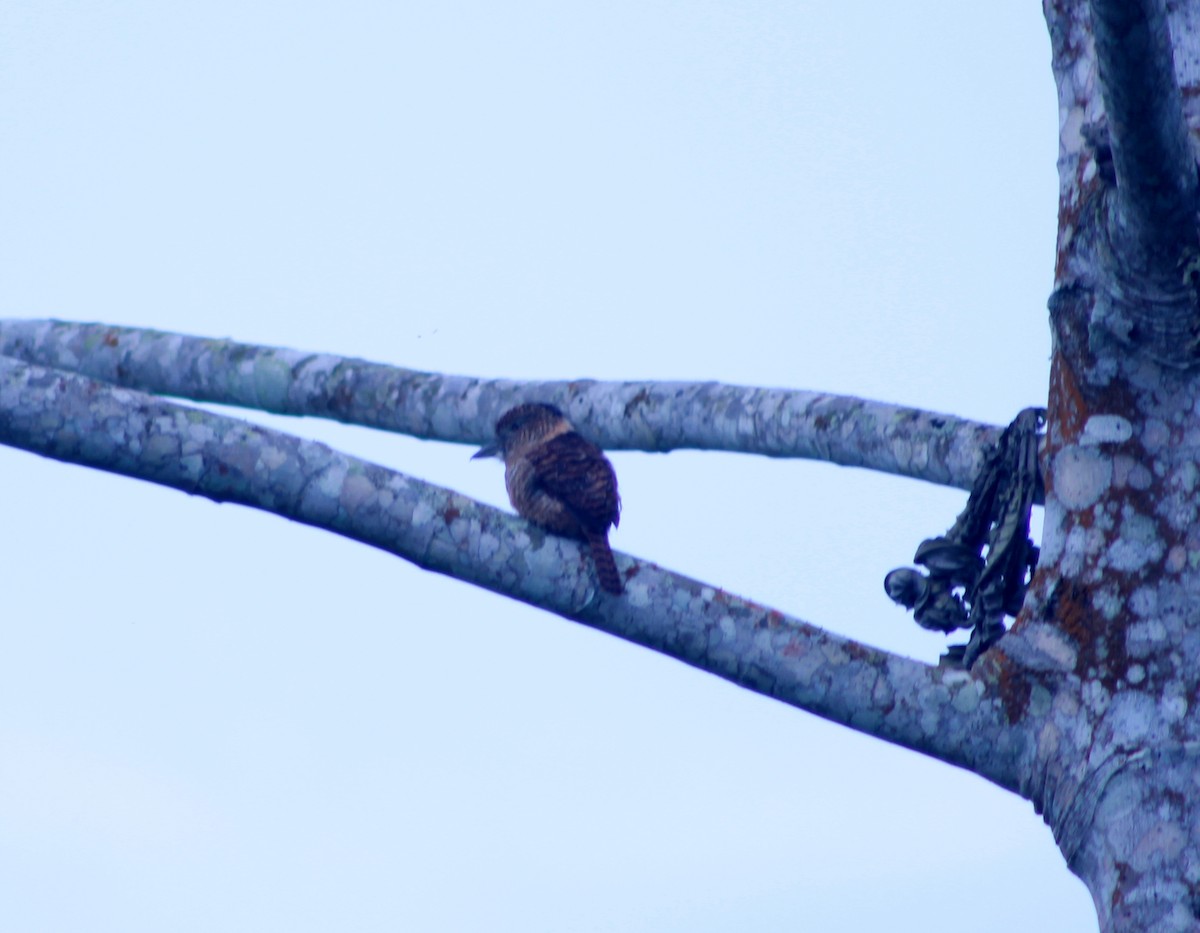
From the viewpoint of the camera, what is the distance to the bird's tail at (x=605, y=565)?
337 cm

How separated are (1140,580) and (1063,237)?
2.96 feet

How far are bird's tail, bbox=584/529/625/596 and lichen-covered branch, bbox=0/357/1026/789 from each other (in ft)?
0.08

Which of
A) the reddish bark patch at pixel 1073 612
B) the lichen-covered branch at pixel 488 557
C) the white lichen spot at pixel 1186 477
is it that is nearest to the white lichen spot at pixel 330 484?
the lichen-covered branch at pixel 488 557

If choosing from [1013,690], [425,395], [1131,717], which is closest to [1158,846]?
[1131,717]

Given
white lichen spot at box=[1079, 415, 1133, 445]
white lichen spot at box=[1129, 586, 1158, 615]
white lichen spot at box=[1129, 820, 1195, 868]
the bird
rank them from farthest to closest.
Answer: the bird → white lichen spot at box=[1079, 415, 1133, 445] → white lichen spot at box=[1129, 586, 1158, 615] → white lichen spot at box=[1129, 820, 1195, 868]

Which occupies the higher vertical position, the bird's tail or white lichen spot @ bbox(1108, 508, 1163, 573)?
white lichen spot @ bbox(1108, 508, 1163, 573)

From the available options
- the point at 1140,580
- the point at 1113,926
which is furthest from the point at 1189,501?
the point at 1113,926

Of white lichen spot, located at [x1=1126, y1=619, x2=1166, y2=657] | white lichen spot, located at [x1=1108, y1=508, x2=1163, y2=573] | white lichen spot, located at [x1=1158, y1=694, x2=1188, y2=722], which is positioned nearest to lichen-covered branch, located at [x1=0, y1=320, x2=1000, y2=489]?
white lichen spot, located at [x1=1108, y1=508, x2=1163, y2=573]

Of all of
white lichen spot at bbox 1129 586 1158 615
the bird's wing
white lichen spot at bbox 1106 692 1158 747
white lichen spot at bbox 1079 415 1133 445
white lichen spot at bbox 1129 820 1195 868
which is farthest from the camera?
the bird's wing

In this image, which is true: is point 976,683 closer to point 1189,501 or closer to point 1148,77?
point 1189,501

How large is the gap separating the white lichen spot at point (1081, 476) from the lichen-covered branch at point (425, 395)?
4.69 feet

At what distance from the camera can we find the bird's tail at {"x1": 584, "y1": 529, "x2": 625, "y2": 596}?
3.37 m

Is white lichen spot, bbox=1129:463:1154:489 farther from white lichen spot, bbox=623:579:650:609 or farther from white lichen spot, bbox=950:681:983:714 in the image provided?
white lichen spot, bbox=623:579:650:609

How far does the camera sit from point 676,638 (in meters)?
3.36
